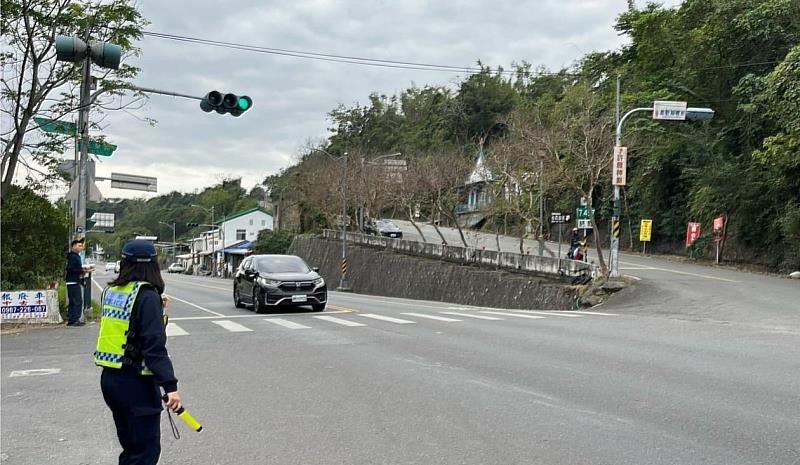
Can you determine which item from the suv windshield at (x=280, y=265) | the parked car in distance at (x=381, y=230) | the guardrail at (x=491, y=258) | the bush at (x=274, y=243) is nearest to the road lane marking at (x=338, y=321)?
the suv windshield at (x=280, y=265)

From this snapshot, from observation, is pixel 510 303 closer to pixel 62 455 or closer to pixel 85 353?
pixel 85 353

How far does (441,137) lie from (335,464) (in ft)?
264

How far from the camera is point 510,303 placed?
3084cm

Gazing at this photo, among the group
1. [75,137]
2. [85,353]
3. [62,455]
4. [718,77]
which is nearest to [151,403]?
[62,455]

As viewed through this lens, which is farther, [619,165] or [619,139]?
[619,139]

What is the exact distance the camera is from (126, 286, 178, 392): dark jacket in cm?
404

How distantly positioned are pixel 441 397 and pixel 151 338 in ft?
13.4

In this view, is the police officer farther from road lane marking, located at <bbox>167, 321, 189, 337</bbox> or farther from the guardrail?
the guardrail

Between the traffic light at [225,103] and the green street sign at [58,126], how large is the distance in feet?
10.5

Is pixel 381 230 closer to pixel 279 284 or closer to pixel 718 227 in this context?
pixel 718 227

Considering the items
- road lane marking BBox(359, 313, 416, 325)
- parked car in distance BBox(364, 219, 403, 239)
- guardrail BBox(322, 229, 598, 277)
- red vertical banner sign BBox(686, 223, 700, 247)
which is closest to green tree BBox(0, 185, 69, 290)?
road lane marking BBox(359, 313, 416, 325)

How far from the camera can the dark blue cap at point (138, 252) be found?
14.1ft

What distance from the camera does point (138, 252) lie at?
431 centimetres

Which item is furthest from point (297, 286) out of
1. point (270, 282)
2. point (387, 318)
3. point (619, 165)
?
point (619, 165)
